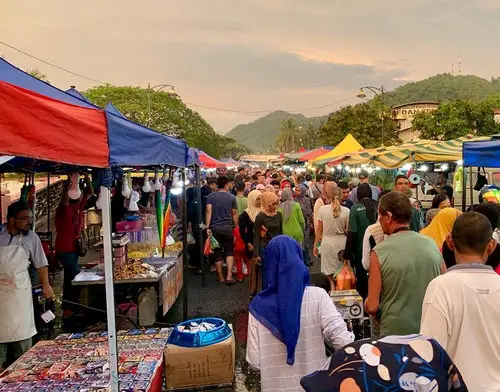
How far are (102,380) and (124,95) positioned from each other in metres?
48.6

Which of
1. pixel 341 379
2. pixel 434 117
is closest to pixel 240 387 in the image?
pixel 341 379

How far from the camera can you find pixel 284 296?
2.59 metres

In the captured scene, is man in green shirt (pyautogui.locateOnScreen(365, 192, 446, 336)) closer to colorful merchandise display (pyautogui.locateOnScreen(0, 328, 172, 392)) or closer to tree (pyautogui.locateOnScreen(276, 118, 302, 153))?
colorful merchandise display (pyautogui.locateOnScreen(0, 328, 172, 392))

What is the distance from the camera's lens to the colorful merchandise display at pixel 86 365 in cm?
404

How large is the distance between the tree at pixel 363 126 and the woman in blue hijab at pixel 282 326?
40673mm

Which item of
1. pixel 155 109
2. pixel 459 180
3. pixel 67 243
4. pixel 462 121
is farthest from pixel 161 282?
pixel 155 109

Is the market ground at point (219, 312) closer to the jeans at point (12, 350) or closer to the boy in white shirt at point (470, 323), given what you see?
the jeans at point (12, 350)

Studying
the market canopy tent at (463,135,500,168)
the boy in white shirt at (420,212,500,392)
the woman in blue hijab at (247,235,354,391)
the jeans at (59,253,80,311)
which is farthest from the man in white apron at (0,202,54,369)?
the market canopy tent at (463,135,500,168)

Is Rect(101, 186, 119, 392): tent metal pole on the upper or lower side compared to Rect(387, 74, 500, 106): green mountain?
lower

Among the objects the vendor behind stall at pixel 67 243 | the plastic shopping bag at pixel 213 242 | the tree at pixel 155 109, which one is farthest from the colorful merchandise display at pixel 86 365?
the tree at pixel 155 109

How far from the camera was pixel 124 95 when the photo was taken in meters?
49.3

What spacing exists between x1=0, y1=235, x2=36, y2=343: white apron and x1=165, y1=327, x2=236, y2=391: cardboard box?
1462 millimetres

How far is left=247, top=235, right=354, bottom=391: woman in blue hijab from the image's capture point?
8.60ft

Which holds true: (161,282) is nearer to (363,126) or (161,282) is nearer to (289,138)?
(363,126)
